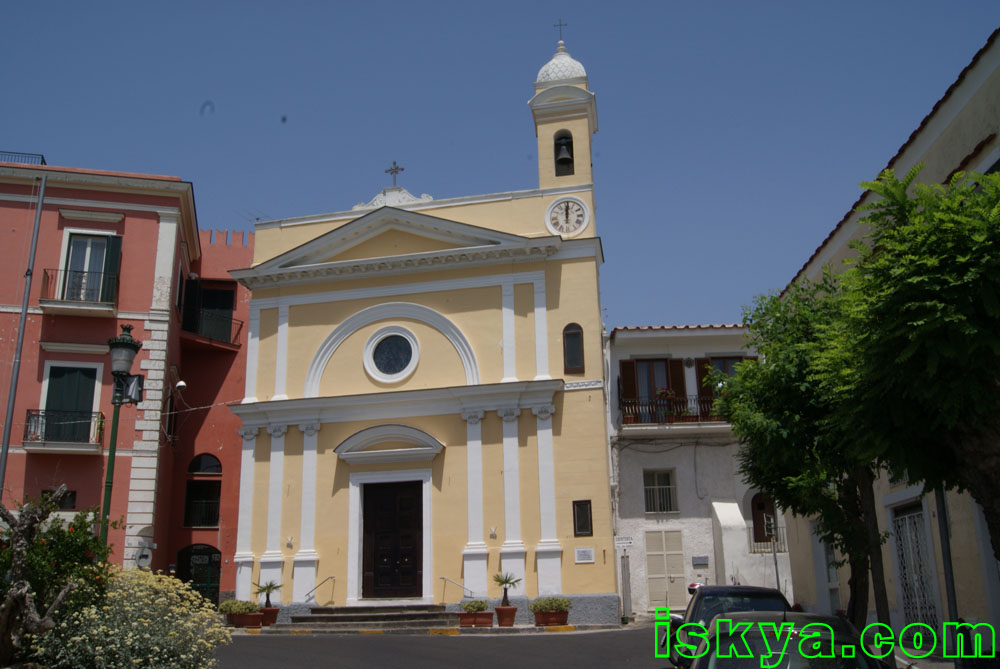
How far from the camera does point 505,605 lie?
72.0ft

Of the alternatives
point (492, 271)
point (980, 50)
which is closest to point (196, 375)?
point (492, 271)

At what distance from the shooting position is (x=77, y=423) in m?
23.6

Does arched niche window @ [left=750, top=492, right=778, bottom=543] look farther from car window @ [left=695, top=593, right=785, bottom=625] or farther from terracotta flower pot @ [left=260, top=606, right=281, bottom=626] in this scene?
car window @ [left=695, top=593, right=785, bottom=625]

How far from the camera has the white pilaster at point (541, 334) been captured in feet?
79.6

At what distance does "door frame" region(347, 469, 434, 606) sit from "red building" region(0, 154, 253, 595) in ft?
17.0

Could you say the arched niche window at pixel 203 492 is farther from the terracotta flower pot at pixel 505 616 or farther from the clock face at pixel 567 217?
the clock face at pixel 567 217

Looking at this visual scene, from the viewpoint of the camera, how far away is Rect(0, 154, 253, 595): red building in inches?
922

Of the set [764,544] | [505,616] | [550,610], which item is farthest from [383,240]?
[764,544]

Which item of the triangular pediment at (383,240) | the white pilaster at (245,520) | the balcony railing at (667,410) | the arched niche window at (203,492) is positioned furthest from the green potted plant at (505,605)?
the arched niche window at (203,492)

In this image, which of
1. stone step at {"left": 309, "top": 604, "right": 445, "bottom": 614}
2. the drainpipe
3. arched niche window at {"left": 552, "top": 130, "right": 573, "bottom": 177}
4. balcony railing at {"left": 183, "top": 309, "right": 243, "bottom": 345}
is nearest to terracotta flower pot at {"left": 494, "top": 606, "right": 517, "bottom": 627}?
stone step at {"left": 309, "top": 604, "right": 445, "bottom": 614}

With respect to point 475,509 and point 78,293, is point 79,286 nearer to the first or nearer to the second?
point 78,293

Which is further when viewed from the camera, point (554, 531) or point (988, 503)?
point (554, 531)

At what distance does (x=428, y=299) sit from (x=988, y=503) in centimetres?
1730

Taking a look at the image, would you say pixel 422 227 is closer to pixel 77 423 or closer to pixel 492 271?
pixel 492 271
